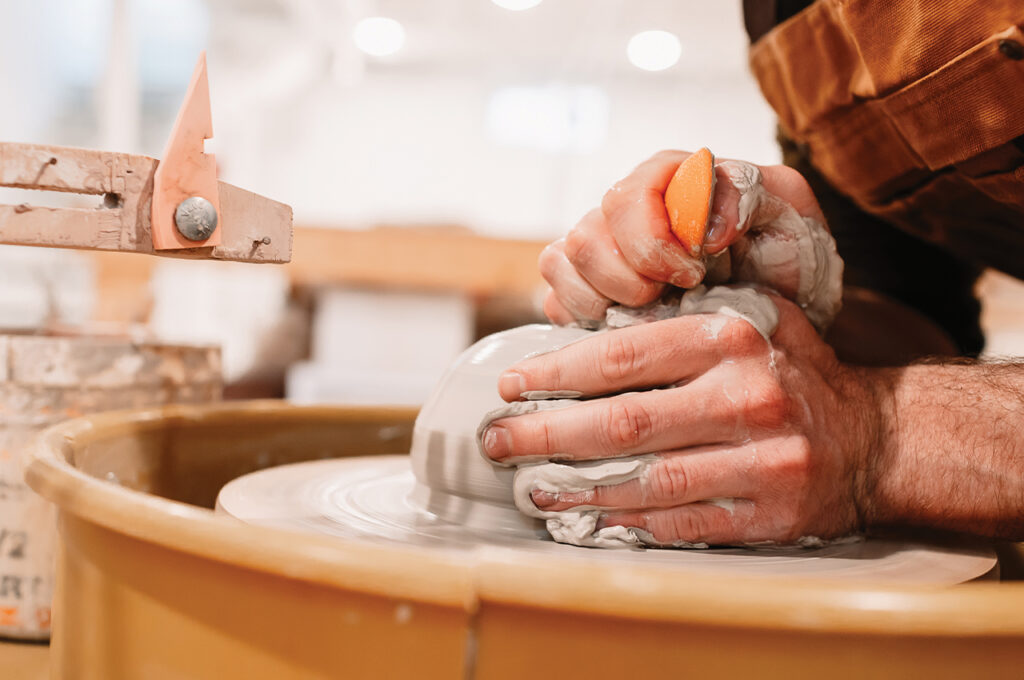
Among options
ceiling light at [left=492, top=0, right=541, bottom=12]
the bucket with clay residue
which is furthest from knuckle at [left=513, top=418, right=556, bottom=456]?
ceiling light at [left=492, top=0, right=541, bottom=12]

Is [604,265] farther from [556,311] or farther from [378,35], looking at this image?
[378,35]

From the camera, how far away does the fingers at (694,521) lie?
0.55 m

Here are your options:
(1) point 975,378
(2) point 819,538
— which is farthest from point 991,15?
(2) point 819,538

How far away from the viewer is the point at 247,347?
2729 millimetres

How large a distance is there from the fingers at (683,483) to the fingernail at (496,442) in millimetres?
72

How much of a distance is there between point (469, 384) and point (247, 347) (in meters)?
2.28

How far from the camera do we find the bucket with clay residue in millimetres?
618

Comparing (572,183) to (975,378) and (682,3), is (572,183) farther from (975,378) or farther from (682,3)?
(975,378)

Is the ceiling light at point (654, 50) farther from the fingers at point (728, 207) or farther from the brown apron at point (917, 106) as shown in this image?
the fingers at point (728, 207)

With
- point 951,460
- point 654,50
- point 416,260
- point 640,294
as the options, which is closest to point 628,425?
point 640,294

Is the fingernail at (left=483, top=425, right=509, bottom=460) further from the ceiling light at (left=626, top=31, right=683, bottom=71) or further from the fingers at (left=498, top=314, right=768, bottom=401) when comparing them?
the ceiling light at (left=626, top=31, right=683, bottom=71)

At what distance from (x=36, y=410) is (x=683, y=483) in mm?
565

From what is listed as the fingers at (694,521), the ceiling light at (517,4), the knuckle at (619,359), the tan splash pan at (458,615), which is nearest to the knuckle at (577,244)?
the knuckle at (619,359)

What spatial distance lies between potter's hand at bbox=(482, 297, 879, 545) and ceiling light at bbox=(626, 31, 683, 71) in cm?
472
